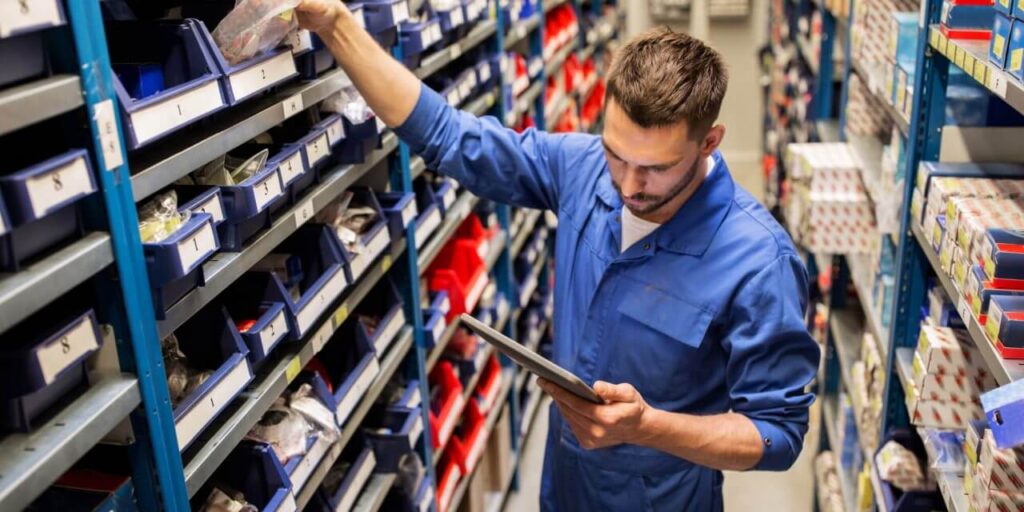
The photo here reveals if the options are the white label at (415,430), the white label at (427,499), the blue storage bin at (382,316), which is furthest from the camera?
the white label at (427,499)

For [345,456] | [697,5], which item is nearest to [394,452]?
[345,456]

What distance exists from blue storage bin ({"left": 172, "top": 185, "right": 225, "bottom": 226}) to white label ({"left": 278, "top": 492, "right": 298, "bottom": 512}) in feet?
1.86

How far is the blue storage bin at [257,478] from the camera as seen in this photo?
1855 mm

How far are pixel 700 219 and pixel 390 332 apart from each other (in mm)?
969

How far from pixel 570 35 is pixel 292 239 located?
11.8 ft

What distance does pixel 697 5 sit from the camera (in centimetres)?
857

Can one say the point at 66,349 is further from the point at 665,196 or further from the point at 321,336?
the point at 665,196

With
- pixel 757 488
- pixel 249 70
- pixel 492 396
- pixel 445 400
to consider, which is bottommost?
pixel 757 488

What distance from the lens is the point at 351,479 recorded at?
236cm

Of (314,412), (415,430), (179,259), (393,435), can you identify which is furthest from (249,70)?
(415,430)

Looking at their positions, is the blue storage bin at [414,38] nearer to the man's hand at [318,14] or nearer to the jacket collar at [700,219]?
the man's hand at [318,14]

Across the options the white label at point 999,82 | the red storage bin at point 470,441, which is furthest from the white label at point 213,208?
the red storage bin at point 470,441

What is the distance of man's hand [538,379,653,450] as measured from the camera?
1.79 meters

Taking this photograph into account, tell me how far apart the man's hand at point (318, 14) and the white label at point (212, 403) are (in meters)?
0.69
